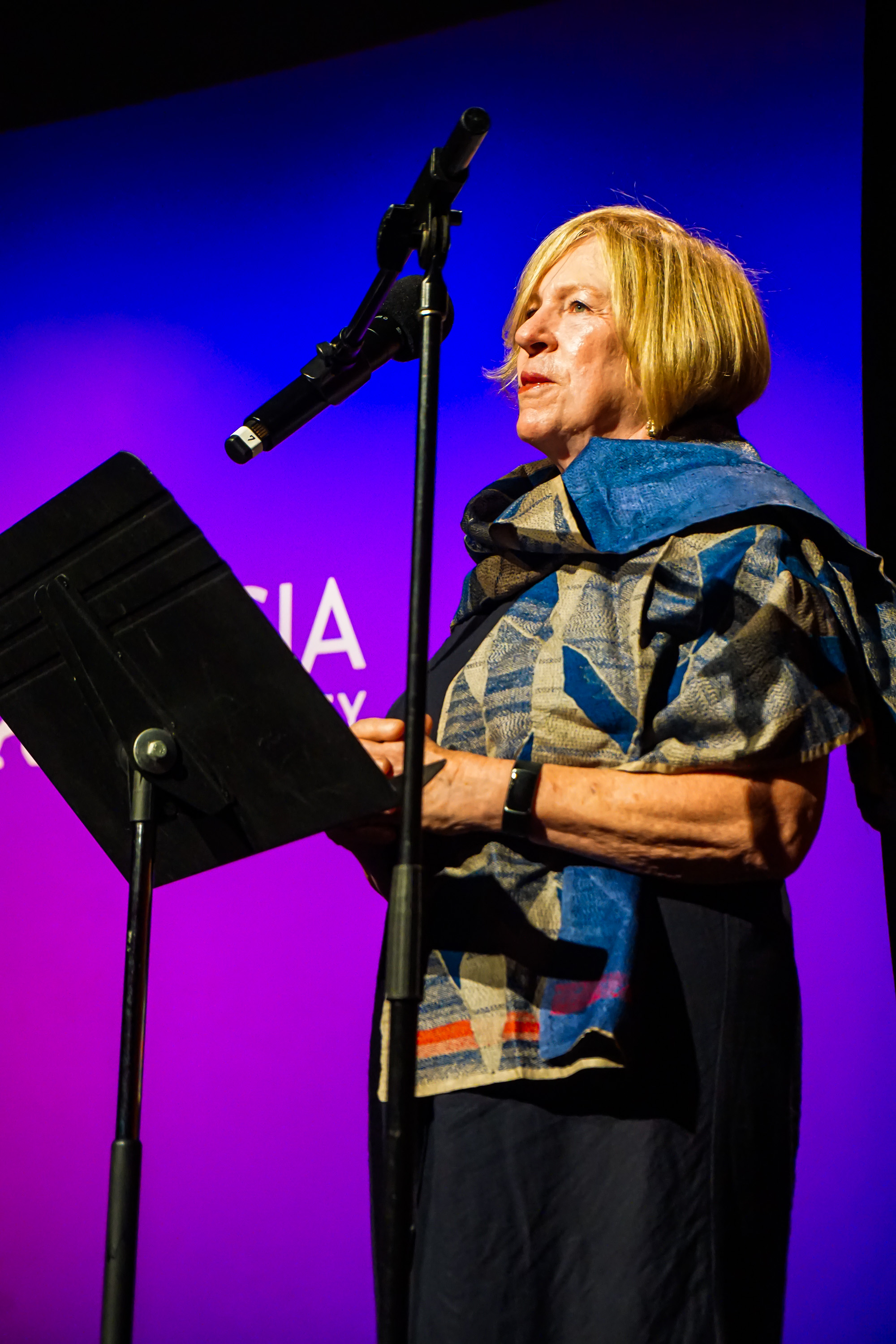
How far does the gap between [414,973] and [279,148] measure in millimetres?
2154

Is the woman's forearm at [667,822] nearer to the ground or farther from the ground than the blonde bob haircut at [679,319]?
nearer to the ground

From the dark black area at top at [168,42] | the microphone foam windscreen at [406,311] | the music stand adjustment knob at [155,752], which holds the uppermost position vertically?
the dark black area at top at [168,42]

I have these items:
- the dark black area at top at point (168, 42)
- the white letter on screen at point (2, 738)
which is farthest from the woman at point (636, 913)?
the dark black area at top at point (168, 42)

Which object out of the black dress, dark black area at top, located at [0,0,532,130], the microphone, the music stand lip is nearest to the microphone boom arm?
the microphone

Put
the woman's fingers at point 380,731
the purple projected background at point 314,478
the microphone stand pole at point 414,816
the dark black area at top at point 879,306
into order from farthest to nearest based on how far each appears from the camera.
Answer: the purple projected background at point 314,478 → the dark black area at top at point 879,306 → the woman's fingers at point 380,731 → the microphone stand pole at point 414,816

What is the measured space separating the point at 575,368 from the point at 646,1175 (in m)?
0.91

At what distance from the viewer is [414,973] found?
759 millimetres

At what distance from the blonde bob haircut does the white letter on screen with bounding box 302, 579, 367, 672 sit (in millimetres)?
921

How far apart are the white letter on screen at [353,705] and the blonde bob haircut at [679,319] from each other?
93 centimetres

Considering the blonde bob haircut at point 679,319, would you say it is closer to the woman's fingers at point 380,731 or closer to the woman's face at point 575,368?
the woman's face at point 575,368

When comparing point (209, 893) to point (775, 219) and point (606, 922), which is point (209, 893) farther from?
point (775, 219)

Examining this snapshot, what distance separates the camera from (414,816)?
772 mm

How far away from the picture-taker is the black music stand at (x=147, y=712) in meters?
0.83

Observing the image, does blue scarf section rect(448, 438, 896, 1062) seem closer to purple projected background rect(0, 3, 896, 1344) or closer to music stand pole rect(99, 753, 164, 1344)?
music stand pole rect(99, 753, 164, 1344)
